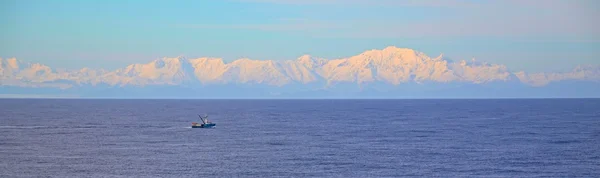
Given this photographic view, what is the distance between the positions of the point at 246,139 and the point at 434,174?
2043 inches

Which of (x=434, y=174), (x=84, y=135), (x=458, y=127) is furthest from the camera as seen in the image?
(x=458, y=127)

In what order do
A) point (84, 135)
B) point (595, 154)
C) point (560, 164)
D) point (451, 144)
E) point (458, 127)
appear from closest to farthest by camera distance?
point (560, 164)
point (595, 154)
point (451, 144)
point (84, 135)
point (458, 127)

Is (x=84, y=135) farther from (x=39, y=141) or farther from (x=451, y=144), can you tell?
(x=451, y=144)

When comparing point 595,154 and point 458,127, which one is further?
point 458,127

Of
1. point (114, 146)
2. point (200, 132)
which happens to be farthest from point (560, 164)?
point (200, 132)

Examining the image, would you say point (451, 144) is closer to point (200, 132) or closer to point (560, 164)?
point (560, 164)

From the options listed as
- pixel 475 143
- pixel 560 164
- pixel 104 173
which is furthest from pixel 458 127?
pixel 104 173

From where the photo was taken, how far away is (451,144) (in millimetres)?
119375

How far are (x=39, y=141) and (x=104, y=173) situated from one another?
43721mm

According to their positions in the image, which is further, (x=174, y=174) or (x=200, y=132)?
(x=200, y=132)

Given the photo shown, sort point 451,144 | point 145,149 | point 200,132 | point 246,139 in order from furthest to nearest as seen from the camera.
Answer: point 200,132
point 246,139
point 451,144
point 145,149

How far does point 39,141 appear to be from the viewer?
4921 inches

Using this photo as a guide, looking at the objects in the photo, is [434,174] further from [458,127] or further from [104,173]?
[458,127]

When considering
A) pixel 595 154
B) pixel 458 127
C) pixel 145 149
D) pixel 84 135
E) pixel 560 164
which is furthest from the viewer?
pixel 458 127
